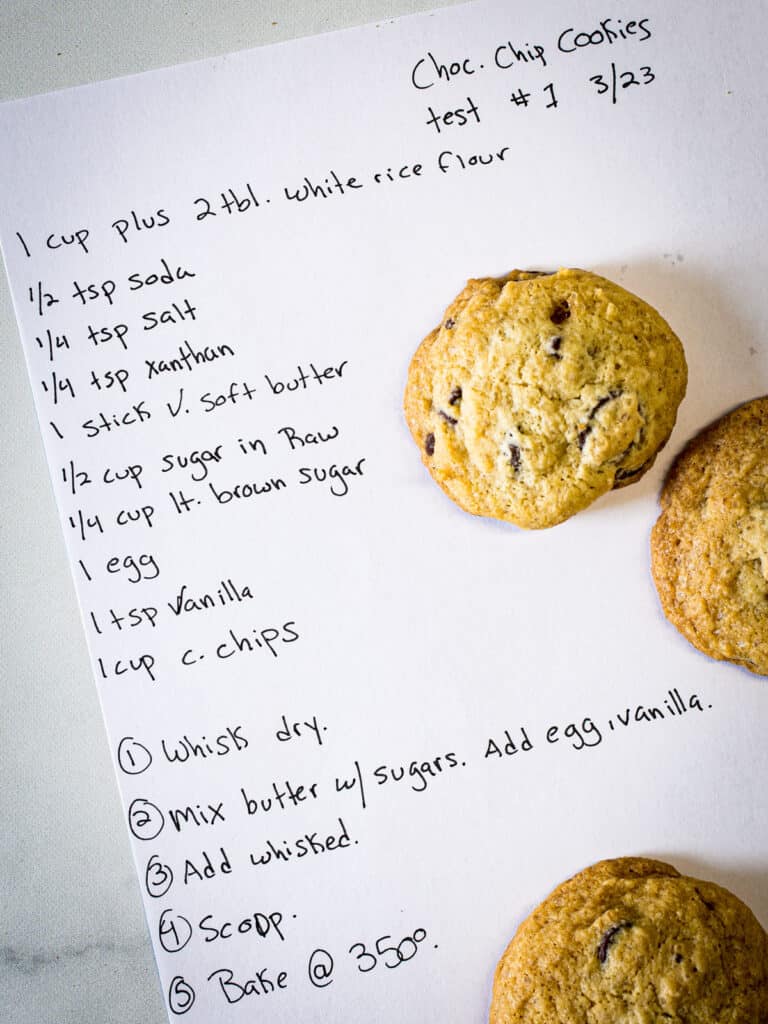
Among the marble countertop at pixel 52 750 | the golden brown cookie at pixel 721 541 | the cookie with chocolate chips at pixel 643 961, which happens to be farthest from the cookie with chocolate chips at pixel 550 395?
the marble countertop at pixel 52 750

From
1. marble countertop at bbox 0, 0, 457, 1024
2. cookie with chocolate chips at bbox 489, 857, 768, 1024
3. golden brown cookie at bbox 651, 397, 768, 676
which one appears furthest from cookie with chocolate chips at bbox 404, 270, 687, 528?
marble countertop at bbox 0, 0, 457, 1024

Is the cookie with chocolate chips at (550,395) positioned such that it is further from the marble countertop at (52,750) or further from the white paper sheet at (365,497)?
the marble countertop at (52,750)

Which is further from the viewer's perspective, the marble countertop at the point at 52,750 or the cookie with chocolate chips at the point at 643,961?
the marble countertop at the point at 52,750

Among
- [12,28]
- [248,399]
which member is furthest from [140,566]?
[12,28]

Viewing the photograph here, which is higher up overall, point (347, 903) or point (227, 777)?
point (227, 777)

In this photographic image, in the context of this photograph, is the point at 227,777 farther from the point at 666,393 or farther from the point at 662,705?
the point at 666,393

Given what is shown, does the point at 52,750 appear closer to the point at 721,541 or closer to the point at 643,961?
the point at 643,961

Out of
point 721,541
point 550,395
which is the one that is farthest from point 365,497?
point 721,541
